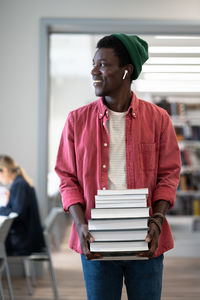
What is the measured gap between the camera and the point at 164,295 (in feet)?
7.29

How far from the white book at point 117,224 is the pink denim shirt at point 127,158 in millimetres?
129

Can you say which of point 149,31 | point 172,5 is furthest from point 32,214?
point 172,5

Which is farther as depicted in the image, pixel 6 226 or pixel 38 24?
pixel 38 24

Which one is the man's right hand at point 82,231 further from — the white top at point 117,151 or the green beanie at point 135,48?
the green beanie at point 135,48

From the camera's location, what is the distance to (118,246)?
4.11ft

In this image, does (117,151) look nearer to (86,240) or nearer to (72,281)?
(86,240)

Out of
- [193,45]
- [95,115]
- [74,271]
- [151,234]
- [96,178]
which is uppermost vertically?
[193,45]

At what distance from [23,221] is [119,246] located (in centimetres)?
221

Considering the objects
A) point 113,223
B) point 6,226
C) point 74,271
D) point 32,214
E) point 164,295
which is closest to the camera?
point 113,223

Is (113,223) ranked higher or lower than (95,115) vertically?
lower

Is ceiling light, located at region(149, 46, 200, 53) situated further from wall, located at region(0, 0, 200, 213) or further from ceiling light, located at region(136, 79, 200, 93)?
wall, located at region(0, 0, 200, 213)

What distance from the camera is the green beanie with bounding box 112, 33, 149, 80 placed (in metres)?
1.37

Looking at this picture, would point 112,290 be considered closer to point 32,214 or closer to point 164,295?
point 164,295

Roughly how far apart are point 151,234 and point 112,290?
24 cm
